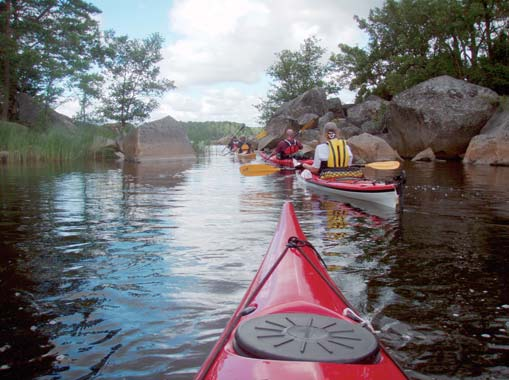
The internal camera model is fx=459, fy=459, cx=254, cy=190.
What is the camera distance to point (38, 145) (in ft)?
55.1

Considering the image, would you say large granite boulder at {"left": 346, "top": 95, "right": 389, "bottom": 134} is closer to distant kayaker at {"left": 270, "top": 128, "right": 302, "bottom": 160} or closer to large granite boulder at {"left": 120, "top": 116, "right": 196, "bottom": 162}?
large granite boulder at {"left": 120, "top": 116, "right": 196, "bottom": 162}

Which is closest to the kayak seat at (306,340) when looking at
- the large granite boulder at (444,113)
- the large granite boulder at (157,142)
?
the large granite boulder at (444,113)

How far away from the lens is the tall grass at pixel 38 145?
16422mm

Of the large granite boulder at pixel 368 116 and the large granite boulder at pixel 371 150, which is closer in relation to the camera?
the large granite boulder at pixel 371 150

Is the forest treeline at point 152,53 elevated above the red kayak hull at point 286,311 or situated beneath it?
elevated above

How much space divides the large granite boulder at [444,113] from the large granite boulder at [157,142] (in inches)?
413

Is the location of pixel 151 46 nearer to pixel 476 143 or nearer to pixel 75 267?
pixel 476 143

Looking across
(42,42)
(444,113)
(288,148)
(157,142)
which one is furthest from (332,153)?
(42,42)

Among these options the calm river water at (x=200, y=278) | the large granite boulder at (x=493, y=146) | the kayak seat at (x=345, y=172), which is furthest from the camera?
the large granite boulder at (x=493, y=146)

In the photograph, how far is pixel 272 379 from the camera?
1.53m

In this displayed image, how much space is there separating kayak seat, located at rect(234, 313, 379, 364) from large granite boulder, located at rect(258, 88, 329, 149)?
82.0 feet

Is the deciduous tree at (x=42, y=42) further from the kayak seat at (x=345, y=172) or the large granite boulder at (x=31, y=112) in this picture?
the kayak seat at (x=345, y=172)

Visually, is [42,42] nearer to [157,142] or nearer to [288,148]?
[157,142]

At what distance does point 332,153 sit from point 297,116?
21.4 meters
